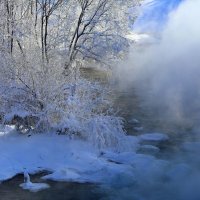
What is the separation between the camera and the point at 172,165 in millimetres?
16062

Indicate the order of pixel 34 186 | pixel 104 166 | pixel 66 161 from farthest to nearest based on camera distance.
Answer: pixel 66 161 → pixel 104 166 → pixel 34 186

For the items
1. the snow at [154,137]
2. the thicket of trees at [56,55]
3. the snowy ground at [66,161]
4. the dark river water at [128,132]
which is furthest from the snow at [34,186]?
the snow at [154,137]

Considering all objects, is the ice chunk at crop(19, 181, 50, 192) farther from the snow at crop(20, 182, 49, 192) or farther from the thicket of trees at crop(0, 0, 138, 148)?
the thicket of trees at crop(0, 0, 138, 148)

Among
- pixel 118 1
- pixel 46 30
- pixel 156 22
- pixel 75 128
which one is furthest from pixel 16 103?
pixel 156 22

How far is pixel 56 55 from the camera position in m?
20.4

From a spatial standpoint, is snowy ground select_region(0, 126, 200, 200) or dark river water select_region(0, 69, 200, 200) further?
snowy ground select_region(0, 126, 200, 200)

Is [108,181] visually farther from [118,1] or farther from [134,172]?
[118,1]

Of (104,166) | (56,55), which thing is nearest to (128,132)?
(56,55)

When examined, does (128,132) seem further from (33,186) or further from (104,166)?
(33,186)

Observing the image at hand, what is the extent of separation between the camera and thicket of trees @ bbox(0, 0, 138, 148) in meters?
18.0

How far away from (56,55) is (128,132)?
3722 mm

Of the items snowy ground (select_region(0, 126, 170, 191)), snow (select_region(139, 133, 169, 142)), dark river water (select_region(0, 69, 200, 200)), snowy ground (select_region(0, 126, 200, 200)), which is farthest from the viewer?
snow (select_region(139, 133, 169, 142))

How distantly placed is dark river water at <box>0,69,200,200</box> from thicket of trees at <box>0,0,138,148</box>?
145 centimetres

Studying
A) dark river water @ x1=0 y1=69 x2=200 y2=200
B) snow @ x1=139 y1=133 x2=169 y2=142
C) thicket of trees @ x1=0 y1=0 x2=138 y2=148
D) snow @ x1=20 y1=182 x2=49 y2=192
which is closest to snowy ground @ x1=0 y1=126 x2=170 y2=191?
snow @ x1=20 y1=182 x2=49 y2=192
